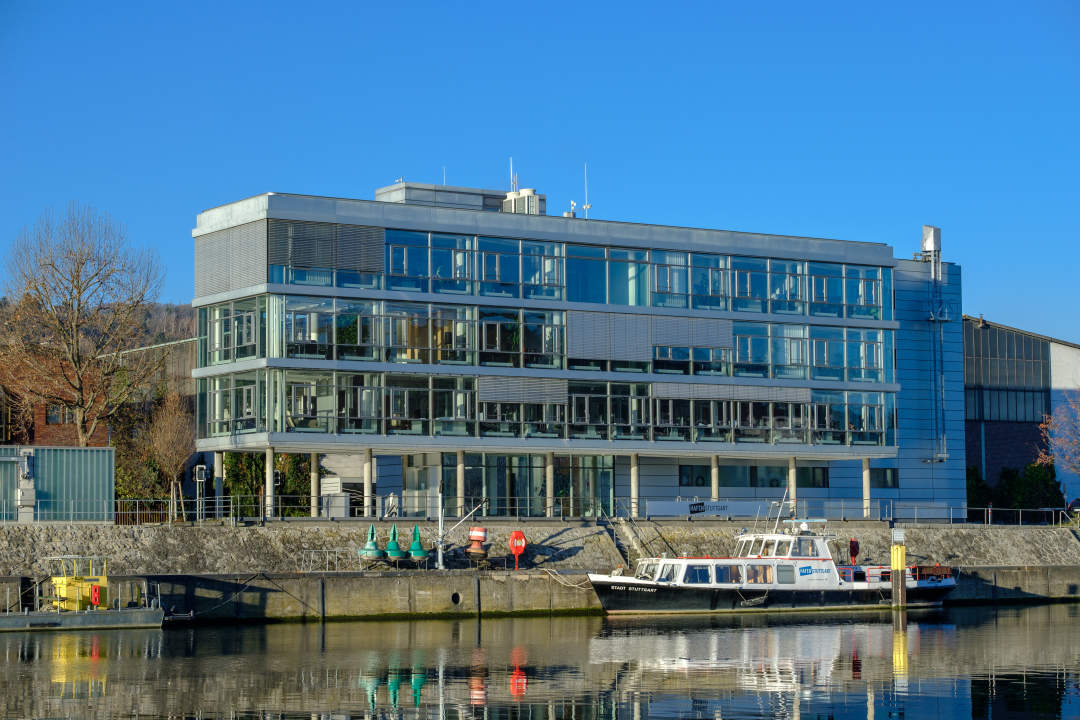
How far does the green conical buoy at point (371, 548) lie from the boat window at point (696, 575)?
1058 cm

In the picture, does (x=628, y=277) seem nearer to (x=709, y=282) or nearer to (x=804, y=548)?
(x=709, y=282)

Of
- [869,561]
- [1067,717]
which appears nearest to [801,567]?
[869,561]

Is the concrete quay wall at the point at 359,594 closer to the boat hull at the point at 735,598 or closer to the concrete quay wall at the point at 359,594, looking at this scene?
the concrete quay wall at the point at 359,594

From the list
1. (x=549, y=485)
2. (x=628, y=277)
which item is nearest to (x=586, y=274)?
(x=628, y=277)

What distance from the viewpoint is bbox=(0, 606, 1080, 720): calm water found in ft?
107

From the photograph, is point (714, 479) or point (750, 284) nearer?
point (750, 284)

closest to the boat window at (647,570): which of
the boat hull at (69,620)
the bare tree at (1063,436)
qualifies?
the boat hull at (69,620)

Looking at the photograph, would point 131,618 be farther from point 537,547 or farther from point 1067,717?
point 1067,717

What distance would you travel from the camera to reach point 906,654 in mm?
42906

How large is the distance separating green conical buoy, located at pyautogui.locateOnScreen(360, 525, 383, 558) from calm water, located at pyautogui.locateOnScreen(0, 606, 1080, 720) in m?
4.30

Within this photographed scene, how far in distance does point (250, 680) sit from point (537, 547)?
950 inches

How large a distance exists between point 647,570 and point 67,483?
2024 cm

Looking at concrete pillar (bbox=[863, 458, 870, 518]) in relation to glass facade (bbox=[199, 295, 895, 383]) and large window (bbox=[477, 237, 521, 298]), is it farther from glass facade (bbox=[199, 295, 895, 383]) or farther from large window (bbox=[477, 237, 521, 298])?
large window (bbox=[477, 237, 521, 298])

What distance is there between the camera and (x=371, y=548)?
55.8m
